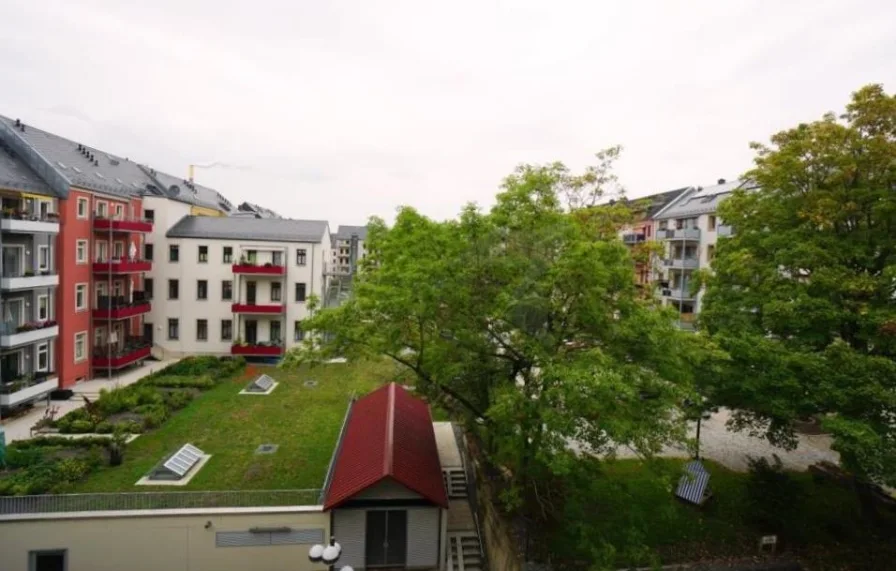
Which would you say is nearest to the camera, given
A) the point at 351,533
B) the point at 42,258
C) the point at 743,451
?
the point at 351,533

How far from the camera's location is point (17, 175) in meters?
23.3

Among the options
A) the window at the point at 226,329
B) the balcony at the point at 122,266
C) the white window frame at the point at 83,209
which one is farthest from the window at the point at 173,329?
the white window frame at the point at 83,209

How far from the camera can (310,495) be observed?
14438 millimetres

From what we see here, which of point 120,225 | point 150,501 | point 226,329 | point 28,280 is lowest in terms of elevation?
point 150,501

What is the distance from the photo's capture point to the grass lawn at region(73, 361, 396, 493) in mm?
16438

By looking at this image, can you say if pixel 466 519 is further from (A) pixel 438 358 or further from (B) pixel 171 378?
(B) pixel 171 378

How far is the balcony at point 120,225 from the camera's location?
27337 millimetres

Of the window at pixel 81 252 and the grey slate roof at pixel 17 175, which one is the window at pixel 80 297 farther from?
the grey slate roof at pixel 17 175

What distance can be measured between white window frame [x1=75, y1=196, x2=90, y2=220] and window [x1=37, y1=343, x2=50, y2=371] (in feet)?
21.9

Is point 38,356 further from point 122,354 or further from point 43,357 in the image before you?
point 122,354

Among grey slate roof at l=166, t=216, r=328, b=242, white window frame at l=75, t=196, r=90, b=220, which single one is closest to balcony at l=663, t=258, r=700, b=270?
grey slate roof at l=166, t=216, r=328, b=242

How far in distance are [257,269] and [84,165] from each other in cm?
1085

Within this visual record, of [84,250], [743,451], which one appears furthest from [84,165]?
[743,451]

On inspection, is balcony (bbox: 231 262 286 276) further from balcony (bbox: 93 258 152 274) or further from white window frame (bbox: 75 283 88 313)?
white window frame (bbox: 75 283 88 313)
